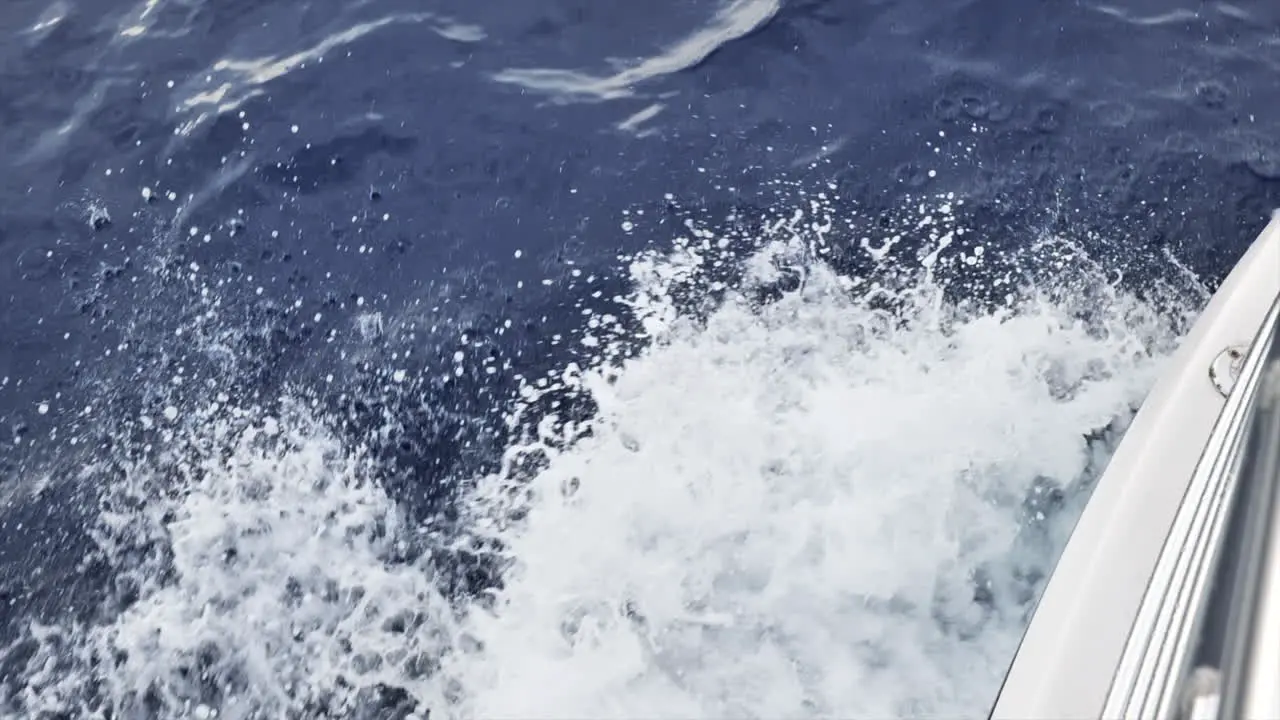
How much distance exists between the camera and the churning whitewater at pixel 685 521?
2.78 meters

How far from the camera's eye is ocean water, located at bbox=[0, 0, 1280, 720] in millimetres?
2863

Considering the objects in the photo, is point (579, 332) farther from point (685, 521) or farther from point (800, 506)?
point (800, 506)

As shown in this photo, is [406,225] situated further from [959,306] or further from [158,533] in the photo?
[959,306]

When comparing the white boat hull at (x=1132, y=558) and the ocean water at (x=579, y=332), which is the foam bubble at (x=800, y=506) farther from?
the white boat hull at (x=1132, y=558)

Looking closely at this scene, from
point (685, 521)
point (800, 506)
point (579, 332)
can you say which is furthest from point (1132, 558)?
point (579, 332)

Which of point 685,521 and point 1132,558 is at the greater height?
point 1132,558

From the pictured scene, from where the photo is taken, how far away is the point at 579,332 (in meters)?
3.65

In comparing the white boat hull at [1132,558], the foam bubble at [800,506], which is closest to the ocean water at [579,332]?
the foam bubble at [800,506]

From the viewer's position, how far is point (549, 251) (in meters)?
3.87

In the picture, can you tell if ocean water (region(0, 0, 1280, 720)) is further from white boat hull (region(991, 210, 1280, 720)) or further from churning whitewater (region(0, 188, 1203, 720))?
white boat hull (region(991, 210, 1280, 720))

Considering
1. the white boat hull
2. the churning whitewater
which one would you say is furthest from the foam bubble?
the white boat hull

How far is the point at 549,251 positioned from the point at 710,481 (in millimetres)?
1178

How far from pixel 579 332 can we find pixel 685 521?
0.88 m

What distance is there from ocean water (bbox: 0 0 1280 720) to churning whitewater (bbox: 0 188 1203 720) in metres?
0.01
